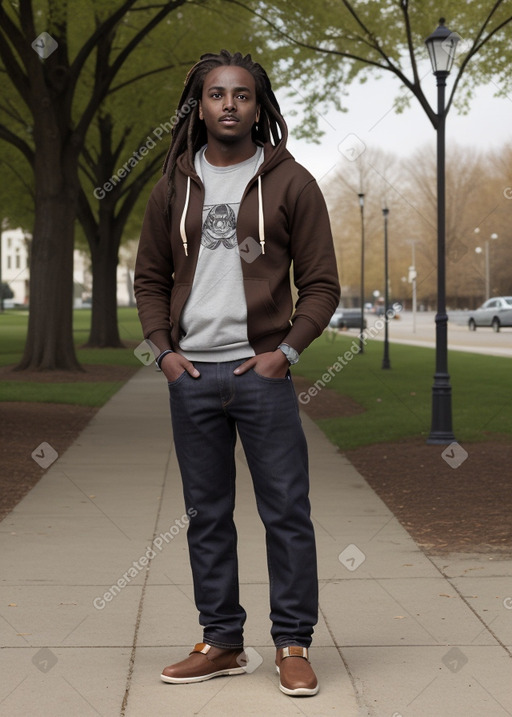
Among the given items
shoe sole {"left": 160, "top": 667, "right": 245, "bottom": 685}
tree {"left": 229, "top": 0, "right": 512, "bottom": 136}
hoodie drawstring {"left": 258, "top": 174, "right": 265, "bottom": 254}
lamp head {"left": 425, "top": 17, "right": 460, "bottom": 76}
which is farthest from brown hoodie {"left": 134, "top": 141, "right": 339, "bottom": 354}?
tree {"left": 229, "top": 0, "right": 512, "bottom": 136}

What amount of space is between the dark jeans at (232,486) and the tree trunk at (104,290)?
2940 centimetres

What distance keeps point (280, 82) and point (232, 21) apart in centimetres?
171

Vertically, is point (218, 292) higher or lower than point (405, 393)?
higher

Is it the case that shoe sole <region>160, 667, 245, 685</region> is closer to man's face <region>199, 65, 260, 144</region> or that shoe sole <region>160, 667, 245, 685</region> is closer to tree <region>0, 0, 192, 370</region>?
man's face <region>199, 65, 260, 144</region>

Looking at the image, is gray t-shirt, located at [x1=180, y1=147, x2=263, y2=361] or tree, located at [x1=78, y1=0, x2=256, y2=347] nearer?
gray t-shirt, located at [x1=180, y1=147, x2=263, y2=361]

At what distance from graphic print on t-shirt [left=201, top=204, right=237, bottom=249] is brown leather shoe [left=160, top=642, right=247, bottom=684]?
57.1 inches

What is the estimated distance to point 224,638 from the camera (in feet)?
13.8

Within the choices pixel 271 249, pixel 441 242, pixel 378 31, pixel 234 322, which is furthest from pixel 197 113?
pixel 378 31

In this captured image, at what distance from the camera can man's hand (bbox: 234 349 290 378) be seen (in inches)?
155

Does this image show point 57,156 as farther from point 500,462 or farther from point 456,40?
point 500,462

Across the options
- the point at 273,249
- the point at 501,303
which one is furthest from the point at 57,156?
the point at 501,303

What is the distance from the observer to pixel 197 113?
4262 mm

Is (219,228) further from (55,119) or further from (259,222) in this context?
(55,119)

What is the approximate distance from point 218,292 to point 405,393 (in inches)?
611
